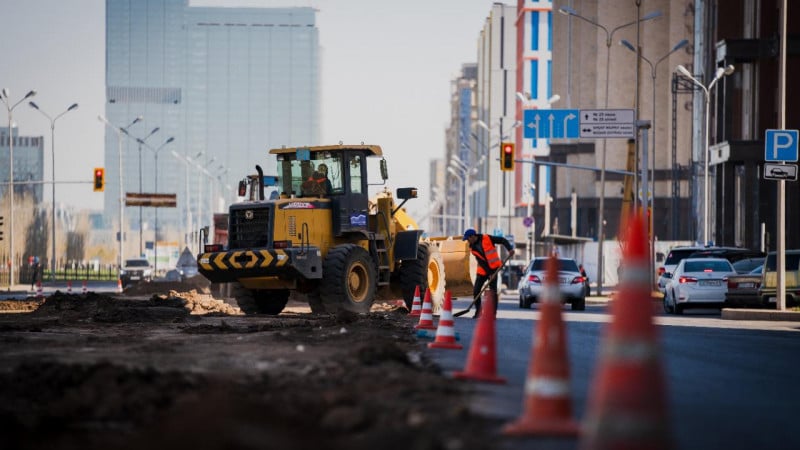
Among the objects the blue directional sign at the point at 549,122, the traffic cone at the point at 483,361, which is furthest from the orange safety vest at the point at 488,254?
the blue directional sign at the point at 549,122

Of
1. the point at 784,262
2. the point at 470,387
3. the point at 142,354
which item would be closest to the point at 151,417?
the point at 470,387

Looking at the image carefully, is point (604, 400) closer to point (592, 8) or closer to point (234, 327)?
point (234, 327)

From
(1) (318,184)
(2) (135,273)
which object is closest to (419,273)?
(1) (318,184)

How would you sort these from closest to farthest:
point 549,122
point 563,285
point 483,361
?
point 483,361, point 563,285, point 549,122

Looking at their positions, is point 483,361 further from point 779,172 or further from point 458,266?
point 458,266

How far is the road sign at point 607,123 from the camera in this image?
51344 millimetres

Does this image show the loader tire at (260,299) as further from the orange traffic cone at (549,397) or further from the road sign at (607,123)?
the road sign at (607,123)

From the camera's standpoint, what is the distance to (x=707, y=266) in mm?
36406

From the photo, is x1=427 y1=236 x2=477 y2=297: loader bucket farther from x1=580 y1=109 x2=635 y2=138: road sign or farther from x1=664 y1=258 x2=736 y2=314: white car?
x1=580 y1=109 x2=635 y2=138: road sign

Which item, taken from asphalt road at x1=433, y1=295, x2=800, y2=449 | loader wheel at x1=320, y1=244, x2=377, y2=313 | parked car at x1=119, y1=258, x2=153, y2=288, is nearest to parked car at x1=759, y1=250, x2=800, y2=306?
asphalt road at x1=433, y1=295, x2=800, y2=449

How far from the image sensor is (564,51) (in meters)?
123

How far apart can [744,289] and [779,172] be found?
4.77 m

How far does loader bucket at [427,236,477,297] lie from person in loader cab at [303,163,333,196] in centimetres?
499

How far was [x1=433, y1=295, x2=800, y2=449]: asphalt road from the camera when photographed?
9.42 meters
